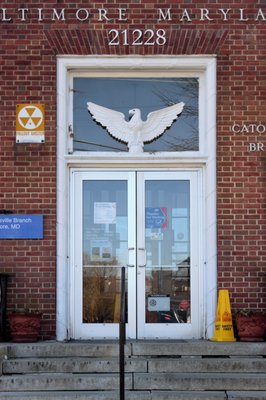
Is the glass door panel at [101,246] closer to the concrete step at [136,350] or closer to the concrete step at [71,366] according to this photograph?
the concrete step at [136,350]

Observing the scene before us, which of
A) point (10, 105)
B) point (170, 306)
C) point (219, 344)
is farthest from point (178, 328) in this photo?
point (10, 105)

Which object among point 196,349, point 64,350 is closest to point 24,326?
point 64,350

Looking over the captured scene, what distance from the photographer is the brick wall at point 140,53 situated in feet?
32.5

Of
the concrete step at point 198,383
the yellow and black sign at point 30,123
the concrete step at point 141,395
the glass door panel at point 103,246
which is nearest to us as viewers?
the concrete step at point 141,395

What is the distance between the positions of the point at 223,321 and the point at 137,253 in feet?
4.57

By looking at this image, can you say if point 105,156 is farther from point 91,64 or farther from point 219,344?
point 219,344

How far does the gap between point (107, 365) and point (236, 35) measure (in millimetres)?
4430

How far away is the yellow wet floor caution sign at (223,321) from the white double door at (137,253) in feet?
1.36

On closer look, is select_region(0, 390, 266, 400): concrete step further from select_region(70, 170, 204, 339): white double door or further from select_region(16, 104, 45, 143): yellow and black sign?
select_region(16, 104, 45, 143): yellow and black sign

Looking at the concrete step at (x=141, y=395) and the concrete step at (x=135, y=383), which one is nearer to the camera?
the concrete step at (x=141, y=395)

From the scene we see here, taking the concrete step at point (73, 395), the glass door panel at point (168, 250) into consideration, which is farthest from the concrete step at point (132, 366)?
the glass door panel at point (168, 250)

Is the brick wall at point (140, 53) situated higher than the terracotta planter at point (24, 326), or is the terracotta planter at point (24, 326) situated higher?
the brick wall at point (140, 53)

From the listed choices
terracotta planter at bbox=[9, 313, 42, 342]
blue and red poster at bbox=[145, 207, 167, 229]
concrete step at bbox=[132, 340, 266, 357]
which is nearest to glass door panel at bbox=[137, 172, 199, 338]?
blue and red poster at bbox=[145, 207, 167, 229]

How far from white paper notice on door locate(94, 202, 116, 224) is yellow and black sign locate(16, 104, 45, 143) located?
1.11 metres
